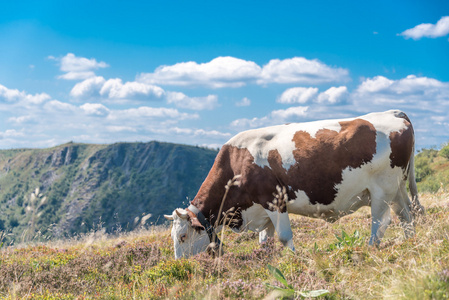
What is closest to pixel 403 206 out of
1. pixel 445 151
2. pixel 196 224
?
pixel 196 224

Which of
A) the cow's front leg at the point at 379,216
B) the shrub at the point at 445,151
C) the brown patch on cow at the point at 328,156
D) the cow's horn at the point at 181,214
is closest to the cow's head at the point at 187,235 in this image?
the cow's horn at the point at 181,214

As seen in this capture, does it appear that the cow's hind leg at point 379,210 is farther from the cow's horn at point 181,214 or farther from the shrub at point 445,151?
the shrub at point 445,151

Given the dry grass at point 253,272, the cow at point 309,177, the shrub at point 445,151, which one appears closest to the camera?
the dry grass at point 253,272

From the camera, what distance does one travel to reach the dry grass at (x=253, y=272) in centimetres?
488

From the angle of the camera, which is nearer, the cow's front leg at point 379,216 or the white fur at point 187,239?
the cow's front leg at point 379,216

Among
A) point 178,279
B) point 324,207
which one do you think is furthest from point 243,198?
point 178,279

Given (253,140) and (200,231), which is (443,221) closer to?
(253,140)

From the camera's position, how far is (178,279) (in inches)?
260

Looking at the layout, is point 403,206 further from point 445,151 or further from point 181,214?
point 445,151

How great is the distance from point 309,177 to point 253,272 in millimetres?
2811

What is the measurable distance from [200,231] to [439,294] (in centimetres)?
575

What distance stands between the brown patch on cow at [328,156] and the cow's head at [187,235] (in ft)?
7.56

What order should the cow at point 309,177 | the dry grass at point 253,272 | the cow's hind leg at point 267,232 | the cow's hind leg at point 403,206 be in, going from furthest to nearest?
the cow's hind leg at point 267,232
the cow's hind leg at point 403,206
the cow at point 309,177
the dry grass at point 253,272

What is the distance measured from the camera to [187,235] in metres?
9.06
